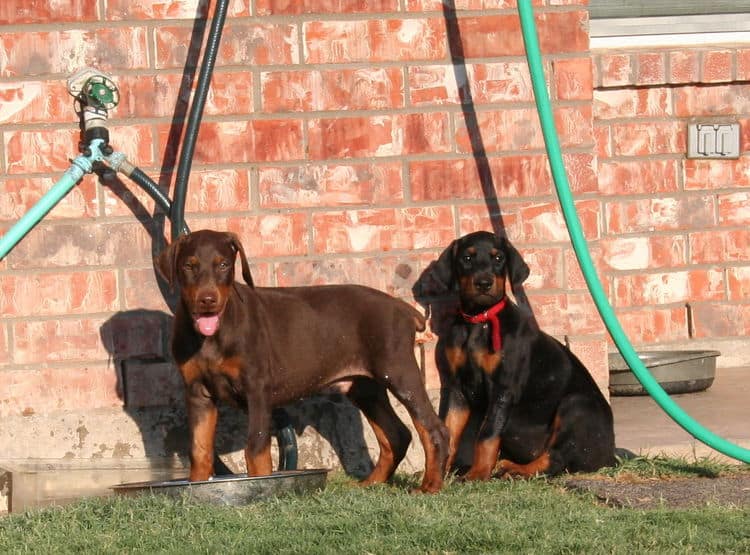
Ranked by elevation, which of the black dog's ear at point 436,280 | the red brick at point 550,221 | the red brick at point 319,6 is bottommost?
the black dog's ear at point 436,280

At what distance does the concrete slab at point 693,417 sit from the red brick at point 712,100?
6.08 feet

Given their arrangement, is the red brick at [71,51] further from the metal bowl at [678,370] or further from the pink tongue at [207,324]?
the metal bowl at [678,370]

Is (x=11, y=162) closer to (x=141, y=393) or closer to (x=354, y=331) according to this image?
(x=141, y=393)

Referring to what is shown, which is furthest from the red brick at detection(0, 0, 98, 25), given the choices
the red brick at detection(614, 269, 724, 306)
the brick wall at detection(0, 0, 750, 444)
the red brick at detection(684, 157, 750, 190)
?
the red brick at detection(684, 157, 750, 190)

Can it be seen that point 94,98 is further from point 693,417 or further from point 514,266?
point 693,417

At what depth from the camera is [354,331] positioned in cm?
685

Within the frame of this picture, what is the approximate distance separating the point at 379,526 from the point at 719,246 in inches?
194

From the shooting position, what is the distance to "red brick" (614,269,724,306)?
31.5 feet

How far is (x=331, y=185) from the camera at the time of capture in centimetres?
744

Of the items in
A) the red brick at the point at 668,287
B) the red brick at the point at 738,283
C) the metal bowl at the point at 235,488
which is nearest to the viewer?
the metal bowl at the point at 235,488

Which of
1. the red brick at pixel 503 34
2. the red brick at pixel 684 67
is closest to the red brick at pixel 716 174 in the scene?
the red brick at pixel 684 67

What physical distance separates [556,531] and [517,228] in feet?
8.09

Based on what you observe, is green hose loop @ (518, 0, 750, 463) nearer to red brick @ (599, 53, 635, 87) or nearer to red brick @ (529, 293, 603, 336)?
red brick @ (529, 293, 603, 336)

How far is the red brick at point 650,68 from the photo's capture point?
31.3 ft
